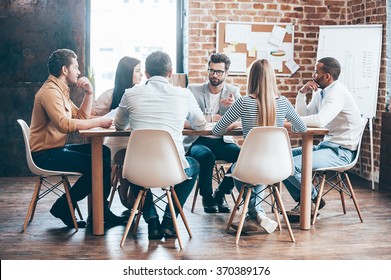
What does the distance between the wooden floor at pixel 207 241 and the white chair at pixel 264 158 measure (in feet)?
0.67

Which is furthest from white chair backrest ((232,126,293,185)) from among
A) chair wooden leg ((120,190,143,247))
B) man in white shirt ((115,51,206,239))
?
chair wooden leg ((120,190,143,247))

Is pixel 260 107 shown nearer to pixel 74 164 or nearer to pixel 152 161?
pixel 152 161

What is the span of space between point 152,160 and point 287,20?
12.8 feet

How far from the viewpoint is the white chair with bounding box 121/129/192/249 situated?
426 centimetres

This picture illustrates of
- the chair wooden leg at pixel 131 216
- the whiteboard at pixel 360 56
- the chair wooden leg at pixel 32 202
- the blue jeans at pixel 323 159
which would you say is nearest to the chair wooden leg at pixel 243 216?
the blue jeans at pixel 323 159

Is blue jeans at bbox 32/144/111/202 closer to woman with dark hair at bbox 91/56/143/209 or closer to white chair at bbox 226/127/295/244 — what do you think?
woman with dark hair at bbox 91/56/143/209

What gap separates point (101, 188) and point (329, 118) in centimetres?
179

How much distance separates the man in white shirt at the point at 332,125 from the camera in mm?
5055

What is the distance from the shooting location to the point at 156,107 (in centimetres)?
443

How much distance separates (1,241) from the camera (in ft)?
15.0

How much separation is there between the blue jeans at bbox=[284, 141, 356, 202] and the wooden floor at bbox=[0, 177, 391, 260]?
312mm

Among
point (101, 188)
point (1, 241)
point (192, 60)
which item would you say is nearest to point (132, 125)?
point (101, 188)

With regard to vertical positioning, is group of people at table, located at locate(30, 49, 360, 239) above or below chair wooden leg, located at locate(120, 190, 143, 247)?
above

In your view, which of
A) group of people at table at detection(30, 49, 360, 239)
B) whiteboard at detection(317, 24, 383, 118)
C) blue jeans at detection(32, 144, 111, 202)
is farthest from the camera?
whiteboard at detection(317, 24, 383, 118)
